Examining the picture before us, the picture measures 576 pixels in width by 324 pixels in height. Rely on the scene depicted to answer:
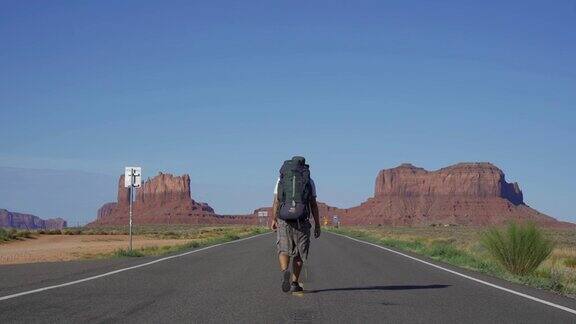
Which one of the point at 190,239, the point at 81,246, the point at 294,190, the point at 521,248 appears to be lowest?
the point at 521,248

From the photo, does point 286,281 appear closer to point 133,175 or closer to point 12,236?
point 133,175

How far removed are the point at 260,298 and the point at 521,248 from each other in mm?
9819

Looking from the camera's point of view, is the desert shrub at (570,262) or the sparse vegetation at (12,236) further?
the sparse vegetation at (12,236)

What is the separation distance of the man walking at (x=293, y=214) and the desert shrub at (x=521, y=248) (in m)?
8.82

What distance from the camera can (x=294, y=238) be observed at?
11.3m

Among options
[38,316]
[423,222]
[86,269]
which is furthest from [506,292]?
[423,222]

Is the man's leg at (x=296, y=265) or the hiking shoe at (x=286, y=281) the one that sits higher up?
the man's leg at (x=296, y=265)

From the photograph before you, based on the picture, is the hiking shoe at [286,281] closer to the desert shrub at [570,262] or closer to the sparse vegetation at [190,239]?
the sparse vegetation at [190,239]

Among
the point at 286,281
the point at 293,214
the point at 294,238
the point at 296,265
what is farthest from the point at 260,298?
the point at 293,214

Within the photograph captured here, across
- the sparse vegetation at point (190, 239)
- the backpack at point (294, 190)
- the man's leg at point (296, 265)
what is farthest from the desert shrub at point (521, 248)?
the sparse vegetation at point (190, 239)

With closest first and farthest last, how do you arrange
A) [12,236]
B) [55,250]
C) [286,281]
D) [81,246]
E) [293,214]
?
[293,214], [286,281], [55,250], [81,246], [12,236]

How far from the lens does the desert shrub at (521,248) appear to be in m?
18.2

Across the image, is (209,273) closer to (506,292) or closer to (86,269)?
(86,269)

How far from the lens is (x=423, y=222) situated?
197 m
